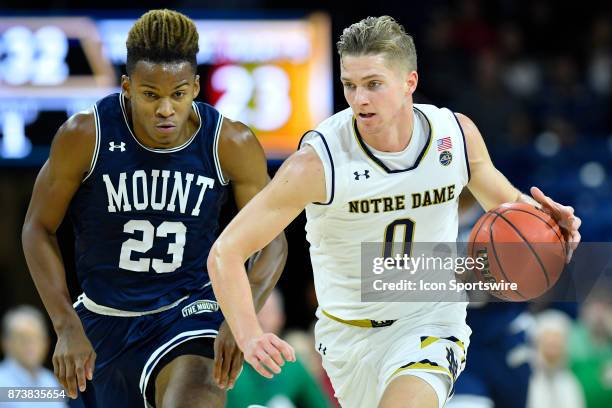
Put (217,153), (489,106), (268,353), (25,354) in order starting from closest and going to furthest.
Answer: (268,353) < (217,153) < (25,354) < (489,106)

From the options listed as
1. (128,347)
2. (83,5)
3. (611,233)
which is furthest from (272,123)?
(128,347)

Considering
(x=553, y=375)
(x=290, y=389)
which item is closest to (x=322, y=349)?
(x=290, y=389)

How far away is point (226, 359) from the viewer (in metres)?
4.68

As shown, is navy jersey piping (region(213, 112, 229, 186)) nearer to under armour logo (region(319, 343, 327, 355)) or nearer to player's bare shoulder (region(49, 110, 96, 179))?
player's bare shoulder (region(49, 110, 96, 179))

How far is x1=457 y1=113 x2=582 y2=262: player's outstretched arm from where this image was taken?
4.73 metres

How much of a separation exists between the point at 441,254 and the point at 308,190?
0.73m

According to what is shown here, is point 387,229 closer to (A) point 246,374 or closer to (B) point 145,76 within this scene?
(B) point 145,76

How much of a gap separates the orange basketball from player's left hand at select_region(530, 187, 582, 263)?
0.03m

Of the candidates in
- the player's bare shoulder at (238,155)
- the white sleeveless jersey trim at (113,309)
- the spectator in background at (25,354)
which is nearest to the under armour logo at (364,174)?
the player's bare shoulder at (238,155)

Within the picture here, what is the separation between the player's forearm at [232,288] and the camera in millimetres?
4336

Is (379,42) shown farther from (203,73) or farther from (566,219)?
(203,73)

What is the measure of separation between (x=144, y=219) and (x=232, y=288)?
2.63 ft

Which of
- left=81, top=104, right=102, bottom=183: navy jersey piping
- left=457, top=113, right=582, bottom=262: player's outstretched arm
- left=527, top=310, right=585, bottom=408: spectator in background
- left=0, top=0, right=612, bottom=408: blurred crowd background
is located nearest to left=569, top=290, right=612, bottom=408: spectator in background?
left=0, top=0, right=612, bottom=408: blurred crowd background

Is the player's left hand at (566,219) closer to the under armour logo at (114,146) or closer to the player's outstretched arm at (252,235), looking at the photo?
the player's outstretched arm at (252,235)
